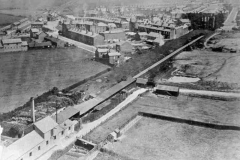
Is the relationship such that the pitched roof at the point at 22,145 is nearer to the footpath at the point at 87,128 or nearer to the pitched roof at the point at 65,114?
the footpath at the point at 87,128

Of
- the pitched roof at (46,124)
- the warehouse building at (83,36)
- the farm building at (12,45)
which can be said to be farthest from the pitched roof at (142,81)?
the farm building at (12,45)

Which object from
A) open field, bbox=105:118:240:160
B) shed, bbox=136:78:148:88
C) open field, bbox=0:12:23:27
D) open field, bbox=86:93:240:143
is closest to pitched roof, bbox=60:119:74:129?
open field, bbox=86:93:240:143

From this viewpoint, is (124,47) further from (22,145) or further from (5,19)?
(22,145)

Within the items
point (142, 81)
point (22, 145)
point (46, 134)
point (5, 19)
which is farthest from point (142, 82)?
point (5, 19)

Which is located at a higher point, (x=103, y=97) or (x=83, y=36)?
(x=83, y=36)

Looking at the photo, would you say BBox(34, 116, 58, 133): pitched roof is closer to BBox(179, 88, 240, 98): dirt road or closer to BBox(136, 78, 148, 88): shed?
BBox(136, 78, 148, 88): shed

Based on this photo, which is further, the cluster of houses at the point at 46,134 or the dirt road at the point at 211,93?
the dirt road at the point at 211,93

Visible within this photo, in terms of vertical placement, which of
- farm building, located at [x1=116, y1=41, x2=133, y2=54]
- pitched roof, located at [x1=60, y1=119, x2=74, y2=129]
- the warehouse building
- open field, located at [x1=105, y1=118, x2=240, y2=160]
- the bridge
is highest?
the warehouse building
